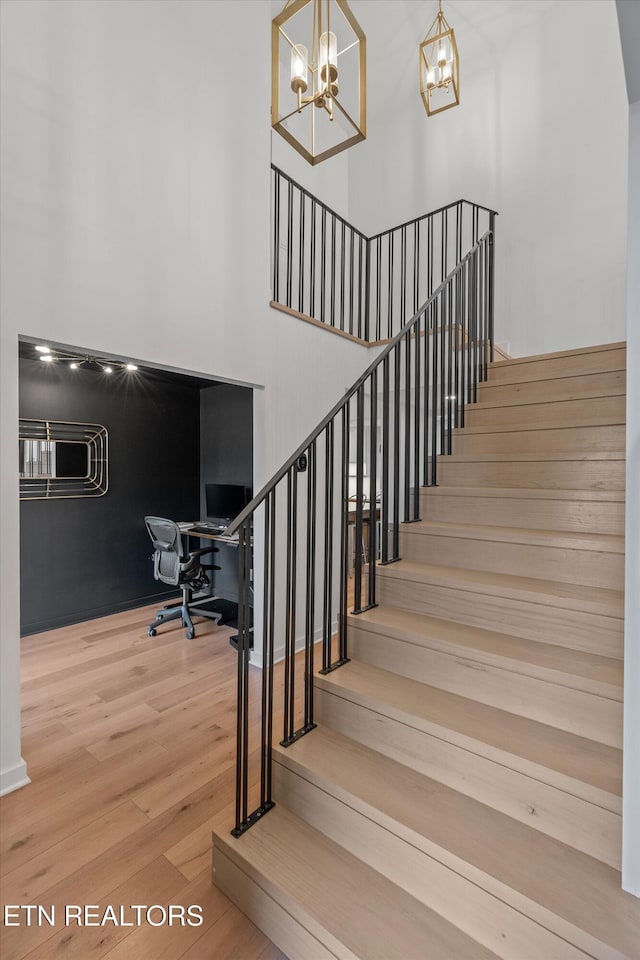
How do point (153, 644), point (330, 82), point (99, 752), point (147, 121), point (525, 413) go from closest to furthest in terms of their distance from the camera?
point (330, 82)
point (99, 752)
point (147, 121)
point (525, 413)
point (153, 644)

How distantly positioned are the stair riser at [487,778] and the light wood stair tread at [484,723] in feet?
0.12

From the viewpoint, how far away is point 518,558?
6.80ft

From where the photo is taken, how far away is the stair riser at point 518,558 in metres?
1.84

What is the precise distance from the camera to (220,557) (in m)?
5.22

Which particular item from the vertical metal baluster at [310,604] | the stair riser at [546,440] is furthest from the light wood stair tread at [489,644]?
the stair riser at [546,440]

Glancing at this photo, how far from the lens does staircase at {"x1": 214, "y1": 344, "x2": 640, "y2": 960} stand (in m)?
1.17

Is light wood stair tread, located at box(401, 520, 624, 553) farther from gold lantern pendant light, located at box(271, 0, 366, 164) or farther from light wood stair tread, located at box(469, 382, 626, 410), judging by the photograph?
gold lantern pendant light, located at box(271, 0, 366, 164)

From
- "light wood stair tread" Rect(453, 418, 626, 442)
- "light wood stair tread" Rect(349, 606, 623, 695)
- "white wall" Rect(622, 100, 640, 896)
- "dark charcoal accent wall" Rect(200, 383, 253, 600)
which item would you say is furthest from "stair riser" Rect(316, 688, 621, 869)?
"dark charcoal accent wall" Rect(200, 383, 253, 600)

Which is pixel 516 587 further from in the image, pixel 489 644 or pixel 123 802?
pixel 123 802

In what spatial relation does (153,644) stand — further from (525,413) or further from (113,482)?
(525,413)

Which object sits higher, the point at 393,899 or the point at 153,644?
the point at 393,899

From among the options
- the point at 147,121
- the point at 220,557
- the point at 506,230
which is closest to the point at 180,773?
the point at 220,557

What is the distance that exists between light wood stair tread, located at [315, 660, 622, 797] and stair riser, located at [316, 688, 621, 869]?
0.04m

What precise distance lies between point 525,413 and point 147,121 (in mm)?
2787
